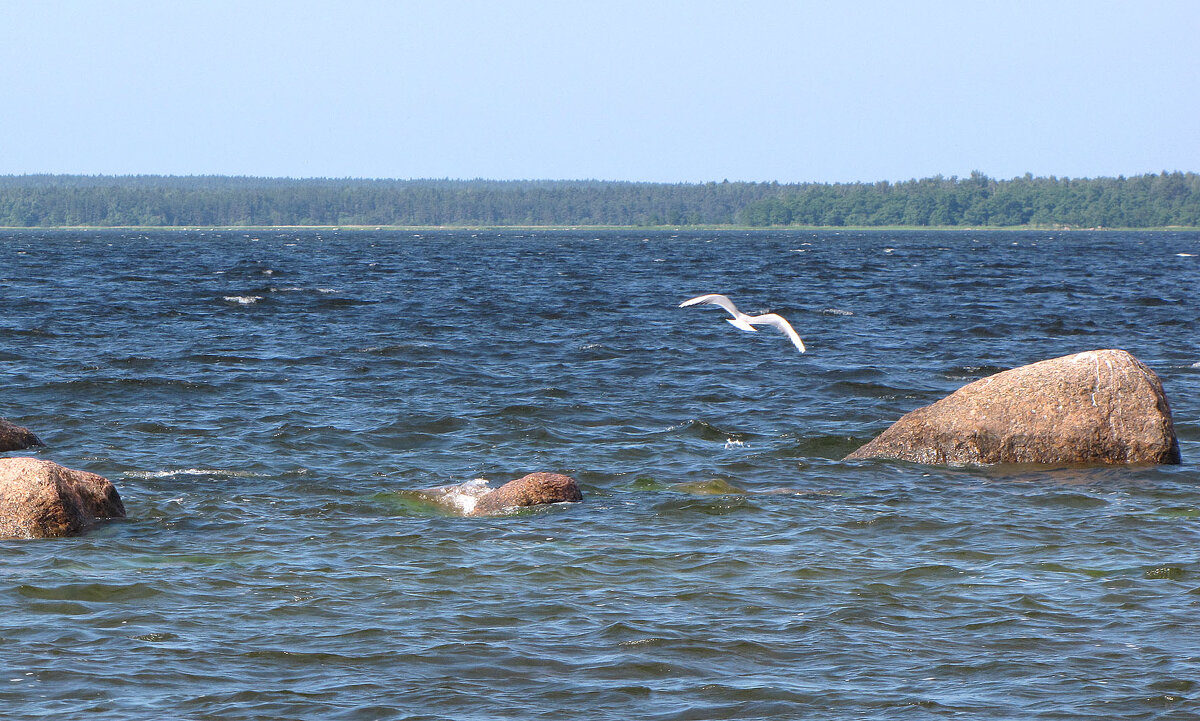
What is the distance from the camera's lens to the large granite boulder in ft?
44.1

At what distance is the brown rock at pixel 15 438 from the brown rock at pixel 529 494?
611 cm

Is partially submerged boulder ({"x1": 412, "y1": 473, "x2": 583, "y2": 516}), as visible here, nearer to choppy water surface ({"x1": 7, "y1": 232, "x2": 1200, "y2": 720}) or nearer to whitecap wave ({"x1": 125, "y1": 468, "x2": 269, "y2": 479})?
choppy water surface ({"x1": 7, "y1": 232, "x2": 1200, "y2": 720})

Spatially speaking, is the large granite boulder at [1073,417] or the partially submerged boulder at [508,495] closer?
the partially submerged boulder at [508,495]

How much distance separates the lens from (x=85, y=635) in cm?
808

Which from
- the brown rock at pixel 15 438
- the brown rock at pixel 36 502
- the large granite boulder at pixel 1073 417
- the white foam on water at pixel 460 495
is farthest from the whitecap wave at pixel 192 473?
the large granite boulder at pixel 1073 417

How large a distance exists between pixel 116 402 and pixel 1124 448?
1356cm

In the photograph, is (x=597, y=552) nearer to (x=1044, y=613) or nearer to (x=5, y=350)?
(x=1044, y=613)

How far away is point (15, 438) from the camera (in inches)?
573

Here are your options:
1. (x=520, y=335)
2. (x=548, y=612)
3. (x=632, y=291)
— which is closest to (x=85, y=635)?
(x=548, y=612)

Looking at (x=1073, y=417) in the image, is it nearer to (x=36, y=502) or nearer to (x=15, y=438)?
(x=36, y=502)

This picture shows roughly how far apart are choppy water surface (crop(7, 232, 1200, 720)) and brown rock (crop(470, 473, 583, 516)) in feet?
0.93

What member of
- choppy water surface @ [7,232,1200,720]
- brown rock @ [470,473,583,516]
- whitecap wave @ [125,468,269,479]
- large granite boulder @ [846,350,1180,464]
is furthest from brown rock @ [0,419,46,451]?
large granite boulder @ [846,350,1180,464]

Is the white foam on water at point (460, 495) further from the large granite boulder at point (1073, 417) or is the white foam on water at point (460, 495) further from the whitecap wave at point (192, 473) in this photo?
the large granite boulder at point (1073, 417)

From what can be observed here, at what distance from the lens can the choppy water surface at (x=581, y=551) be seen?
7.22 meters
